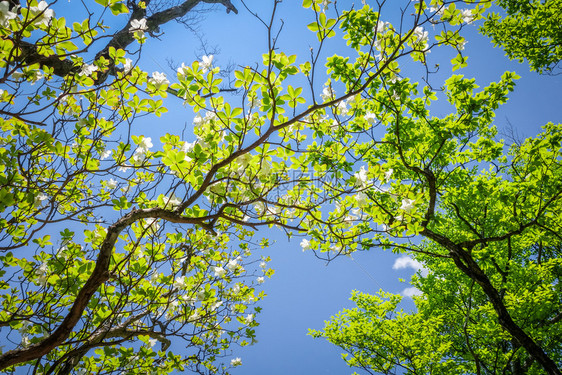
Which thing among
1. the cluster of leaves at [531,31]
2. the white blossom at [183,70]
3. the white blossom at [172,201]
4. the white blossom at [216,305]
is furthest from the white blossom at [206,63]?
the cluster of leaves at [531,31]

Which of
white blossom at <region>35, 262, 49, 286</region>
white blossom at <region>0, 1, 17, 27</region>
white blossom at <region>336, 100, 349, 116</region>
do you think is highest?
white blossom at <region>0, 1, 17, 27</region>

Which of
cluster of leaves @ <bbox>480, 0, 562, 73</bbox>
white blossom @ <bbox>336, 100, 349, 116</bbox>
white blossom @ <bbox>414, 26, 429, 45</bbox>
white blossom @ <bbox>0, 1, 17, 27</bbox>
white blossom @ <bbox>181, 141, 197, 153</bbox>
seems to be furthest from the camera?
cluster of leaves @ <bbox>480, 0, 562, 73</bbox>

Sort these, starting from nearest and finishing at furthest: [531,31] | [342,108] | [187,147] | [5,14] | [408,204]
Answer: [5,14], [187,147], [408,204], [342,108], [531,31]

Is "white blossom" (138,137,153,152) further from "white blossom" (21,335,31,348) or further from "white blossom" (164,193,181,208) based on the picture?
"white blossom" (21,335,31,348)

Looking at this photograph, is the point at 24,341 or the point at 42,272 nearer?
the point at 42,272

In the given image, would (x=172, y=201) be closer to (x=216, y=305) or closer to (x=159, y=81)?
(x=159, y=81)

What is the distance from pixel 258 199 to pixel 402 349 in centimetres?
604

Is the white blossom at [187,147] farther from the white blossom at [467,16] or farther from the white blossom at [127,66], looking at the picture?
the white blossom at [467,16]

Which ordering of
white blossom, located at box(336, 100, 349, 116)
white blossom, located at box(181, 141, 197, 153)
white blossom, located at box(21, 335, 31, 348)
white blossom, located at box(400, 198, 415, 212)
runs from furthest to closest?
white blossom, located at box(21, 335, 31, 348), white blossom, located at box(336, 100, 349, 116), white blossom, located at box(400, 198, 415, 212), white blossom, located at box(181, 141, 197, 153)

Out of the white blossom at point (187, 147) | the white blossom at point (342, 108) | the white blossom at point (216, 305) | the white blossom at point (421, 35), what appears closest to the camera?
the white blossom at point (187, 147)

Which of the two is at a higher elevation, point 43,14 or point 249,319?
point 43,14

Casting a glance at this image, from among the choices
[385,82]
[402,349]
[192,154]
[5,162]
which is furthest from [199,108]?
[402,349]

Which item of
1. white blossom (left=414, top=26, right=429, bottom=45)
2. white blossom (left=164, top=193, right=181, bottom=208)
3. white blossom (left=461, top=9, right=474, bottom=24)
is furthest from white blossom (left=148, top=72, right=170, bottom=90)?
white blossom (left=461, top=9, right=474, bottom=24)

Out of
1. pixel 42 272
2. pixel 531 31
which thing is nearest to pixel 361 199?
pixel 42 272
